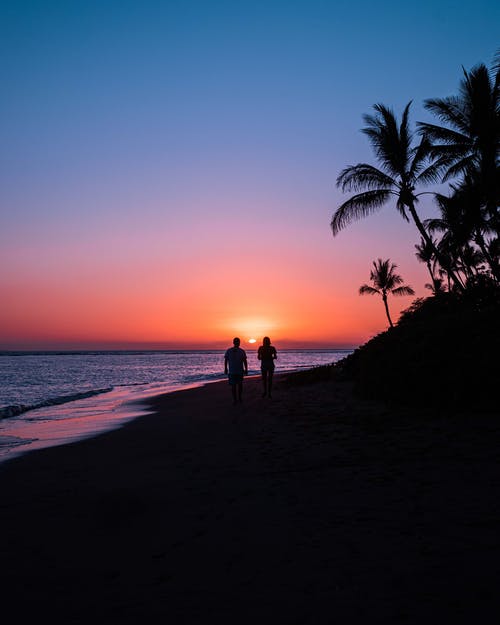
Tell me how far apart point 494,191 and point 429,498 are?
57.2 ft

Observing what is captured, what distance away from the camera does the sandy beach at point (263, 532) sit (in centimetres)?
304

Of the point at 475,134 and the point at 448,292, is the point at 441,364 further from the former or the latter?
the point at 475,134

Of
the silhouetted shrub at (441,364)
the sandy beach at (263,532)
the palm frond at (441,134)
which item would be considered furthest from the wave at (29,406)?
the palm frond at (441,134)

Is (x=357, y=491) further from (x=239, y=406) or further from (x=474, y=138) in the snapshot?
(x=474, y=138)

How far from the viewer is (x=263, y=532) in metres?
4.22

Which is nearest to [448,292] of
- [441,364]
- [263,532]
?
[441,364]

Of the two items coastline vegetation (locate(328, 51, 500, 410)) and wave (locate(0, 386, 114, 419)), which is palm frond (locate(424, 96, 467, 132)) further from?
wave (locate(0, 386, 114, 419))

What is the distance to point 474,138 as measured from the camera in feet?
67.9

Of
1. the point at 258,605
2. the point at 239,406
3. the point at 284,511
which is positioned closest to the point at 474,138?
the point at 239,406

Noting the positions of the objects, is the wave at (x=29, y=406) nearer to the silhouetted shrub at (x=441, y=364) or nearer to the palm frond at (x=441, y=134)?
the silhouetted shrub at (x=441, y=364)

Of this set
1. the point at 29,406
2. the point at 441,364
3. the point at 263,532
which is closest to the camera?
the point at 263,532

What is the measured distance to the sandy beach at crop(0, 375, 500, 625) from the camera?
3.04m

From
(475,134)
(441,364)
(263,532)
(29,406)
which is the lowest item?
(29,406)

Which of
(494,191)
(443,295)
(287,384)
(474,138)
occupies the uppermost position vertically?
(474,138)
